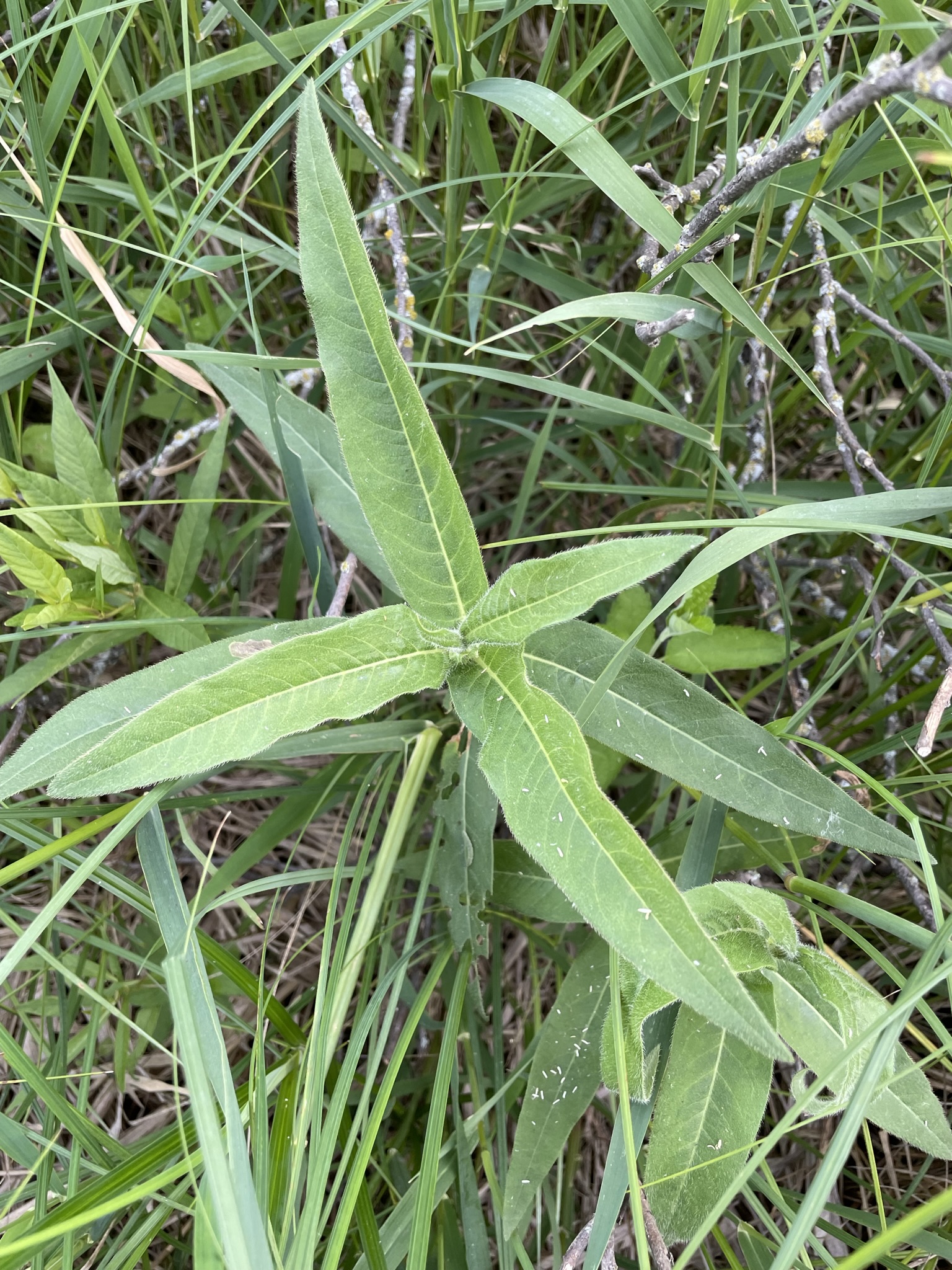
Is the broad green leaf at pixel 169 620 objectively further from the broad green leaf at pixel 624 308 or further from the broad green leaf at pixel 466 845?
the broad green leaf at pixel 624 308

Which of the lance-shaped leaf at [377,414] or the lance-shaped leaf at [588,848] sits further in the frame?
the lance-shaped leaf at [377,414]

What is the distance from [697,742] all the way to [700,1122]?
0.52m

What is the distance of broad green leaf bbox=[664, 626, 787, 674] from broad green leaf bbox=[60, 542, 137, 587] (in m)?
1.06

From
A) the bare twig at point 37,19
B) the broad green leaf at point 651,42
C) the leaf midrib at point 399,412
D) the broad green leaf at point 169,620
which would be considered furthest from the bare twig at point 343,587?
the bare twig at point 37,19

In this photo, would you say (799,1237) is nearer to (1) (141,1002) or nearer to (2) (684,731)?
(2) (684,731)

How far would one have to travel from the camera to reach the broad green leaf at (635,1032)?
1.13 metres

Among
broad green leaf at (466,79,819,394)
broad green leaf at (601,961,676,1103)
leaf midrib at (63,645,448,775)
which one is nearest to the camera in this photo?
leaf midrib at (63,645,448,775)

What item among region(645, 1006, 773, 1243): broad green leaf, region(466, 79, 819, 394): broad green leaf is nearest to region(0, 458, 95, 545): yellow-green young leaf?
region(466, 79, 819, 394): broad green leaf

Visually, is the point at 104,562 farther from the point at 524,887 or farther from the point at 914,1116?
the point at 914,1116

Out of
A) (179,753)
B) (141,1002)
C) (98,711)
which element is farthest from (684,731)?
(141,1002)

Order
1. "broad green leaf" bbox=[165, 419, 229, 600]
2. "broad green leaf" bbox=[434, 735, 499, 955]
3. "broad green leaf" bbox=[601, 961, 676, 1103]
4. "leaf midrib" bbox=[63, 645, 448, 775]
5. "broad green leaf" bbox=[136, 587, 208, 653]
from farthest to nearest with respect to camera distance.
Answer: "broad green leaf" bbox=[165, 419, 229, 600]
"broad green leaf" bbox=[136, 587, 208, 653]
"broad green leaf" bbox=[434, 735, 499, 955]
"broad green leaf" bbox=[601, 961, 676, 1103]
"leaf midrib" bbox=[63, 645, 448, 775]

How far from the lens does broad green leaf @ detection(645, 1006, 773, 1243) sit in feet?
3.79

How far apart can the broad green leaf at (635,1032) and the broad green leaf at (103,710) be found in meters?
0.65

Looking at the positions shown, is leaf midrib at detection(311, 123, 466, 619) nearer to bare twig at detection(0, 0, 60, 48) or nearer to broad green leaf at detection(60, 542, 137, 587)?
broad green leaf at detection(60, 542, 137, 587)
